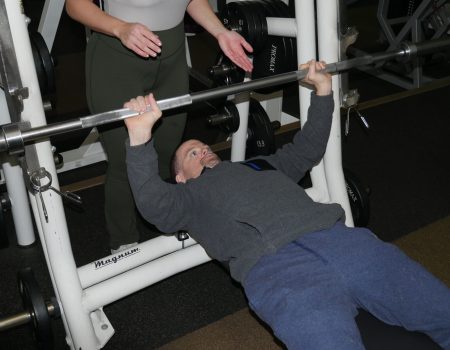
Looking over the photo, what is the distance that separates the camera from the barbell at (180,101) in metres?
1.37

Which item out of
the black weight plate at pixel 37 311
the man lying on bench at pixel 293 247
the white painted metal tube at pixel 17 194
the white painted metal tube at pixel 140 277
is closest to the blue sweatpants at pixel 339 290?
the man lying on bench at pixel 293 247

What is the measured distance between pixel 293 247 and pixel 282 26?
0.86m

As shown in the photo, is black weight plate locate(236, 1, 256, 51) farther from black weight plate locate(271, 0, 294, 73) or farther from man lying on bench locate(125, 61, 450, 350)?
man lying on bench locate(125, 61, 450, 350)

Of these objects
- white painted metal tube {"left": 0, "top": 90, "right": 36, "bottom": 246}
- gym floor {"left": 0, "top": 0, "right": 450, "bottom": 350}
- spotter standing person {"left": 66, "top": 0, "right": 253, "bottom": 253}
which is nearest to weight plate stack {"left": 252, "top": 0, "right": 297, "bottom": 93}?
spotter standing person {"left": 66, "top": 0, "right": 253, "bottom": 253}


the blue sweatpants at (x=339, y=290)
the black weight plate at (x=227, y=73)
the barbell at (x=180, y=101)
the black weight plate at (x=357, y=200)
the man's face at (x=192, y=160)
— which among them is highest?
the barbell at (x=180, y=101)

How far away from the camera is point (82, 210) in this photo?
2.54 meters

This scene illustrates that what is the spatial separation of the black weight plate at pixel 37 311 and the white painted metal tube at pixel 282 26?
46.0 inches

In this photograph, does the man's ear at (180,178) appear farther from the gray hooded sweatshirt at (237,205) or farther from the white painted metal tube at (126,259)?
the white painted metal tube at (126,259)

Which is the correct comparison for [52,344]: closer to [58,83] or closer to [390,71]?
[58,83]

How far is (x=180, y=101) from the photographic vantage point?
1496 millimetres

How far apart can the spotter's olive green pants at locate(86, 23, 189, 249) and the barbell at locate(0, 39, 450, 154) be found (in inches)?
11.6

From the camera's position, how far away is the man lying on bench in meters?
1.34

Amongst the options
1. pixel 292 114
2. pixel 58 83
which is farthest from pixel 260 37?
pixel 58 83

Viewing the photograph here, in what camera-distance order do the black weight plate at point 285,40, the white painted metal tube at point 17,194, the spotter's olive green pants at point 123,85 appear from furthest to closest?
the black weight plate at point 285,40, the white painted metal tube at point 17,194, the spotter's olive green pants at point 123,85
